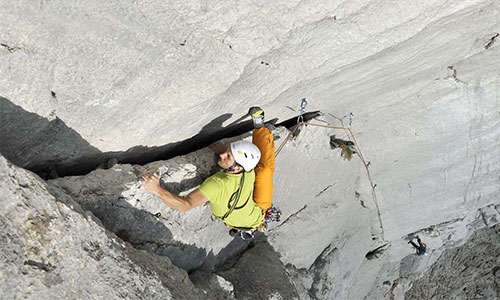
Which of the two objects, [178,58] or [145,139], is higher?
[178,58]

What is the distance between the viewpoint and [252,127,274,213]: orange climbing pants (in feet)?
16.0

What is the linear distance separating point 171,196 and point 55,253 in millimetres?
1252

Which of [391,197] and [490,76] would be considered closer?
A: [490,76]

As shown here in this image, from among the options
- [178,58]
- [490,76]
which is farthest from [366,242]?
[178,58]

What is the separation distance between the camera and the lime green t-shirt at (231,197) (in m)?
4.31

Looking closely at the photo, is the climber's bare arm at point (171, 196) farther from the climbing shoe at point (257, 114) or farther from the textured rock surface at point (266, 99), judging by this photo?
the climbing shoe at point (257, 114)

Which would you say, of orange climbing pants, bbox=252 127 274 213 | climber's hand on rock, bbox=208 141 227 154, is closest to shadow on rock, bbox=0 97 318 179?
climber's hand on rock, bbox=208 141 227 154

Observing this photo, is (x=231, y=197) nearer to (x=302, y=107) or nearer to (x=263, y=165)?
(x=263, y=165)

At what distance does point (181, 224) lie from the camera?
460cm

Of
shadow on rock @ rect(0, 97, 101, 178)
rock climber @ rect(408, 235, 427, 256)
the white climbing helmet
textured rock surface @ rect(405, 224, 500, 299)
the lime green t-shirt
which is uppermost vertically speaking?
shadow on rock @ rect(0, 97, 101, 178)

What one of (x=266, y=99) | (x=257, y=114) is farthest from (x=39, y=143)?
(x=266, y=99)

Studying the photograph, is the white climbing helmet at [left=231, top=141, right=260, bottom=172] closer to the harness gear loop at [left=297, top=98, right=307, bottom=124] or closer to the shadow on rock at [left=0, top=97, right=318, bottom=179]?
the shadow on rock at [left=0, top=97, right=318, bottom=179]

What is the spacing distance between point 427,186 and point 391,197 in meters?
0.71

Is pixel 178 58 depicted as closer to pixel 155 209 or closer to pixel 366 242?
pixel 155 209
